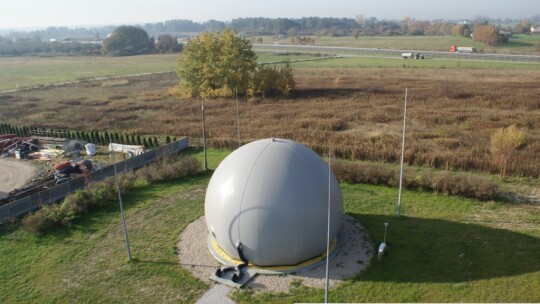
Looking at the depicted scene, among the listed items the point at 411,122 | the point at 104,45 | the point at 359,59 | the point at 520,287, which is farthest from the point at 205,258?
the point at 104,45

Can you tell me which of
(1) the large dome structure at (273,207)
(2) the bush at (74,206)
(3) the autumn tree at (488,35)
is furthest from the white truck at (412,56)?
(1) the large dome structure at (273,207)

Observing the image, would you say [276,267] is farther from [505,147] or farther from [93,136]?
[93,136]

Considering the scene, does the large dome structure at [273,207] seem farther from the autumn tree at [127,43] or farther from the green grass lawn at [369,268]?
the autumn tree at [127,43]

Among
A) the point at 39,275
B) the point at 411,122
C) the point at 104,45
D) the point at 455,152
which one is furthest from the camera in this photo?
the point at 104,45

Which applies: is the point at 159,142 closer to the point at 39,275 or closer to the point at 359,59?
the point at 39,275

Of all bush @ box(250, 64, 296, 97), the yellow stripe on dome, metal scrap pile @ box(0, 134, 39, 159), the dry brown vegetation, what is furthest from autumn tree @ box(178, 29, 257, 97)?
the yellow stripe on dome

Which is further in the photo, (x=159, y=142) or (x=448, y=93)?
(x=448, y=93)
